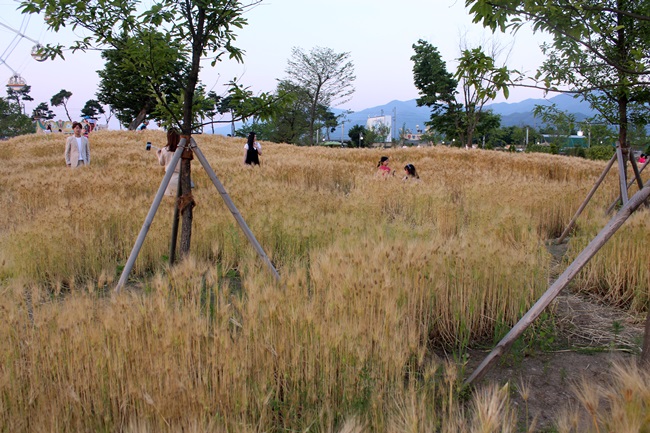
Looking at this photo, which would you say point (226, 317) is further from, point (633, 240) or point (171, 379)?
point (633, 240)

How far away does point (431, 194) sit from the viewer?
7.11 m

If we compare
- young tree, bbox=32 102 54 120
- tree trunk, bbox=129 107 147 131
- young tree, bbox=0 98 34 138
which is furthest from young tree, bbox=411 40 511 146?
young tree, bbox=32 102 54 120

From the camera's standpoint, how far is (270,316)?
2.50 metres

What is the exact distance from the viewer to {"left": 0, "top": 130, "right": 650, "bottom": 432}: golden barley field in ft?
6.73

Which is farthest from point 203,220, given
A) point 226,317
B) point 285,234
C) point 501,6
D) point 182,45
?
point 501,6

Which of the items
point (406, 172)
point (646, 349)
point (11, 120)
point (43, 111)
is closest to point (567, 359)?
point (646, 349)

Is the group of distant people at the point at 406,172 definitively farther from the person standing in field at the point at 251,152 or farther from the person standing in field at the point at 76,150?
the person standing in field at the point at 76,150

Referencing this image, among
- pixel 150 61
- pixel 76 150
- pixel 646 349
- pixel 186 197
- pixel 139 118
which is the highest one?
pixel 139 118

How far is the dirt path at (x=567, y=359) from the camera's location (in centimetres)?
252

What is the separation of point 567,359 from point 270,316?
6.54ft

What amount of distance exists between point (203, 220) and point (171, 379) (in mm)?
3452

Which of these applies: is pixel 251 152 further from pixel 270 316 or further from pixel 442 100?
pixel 442 100

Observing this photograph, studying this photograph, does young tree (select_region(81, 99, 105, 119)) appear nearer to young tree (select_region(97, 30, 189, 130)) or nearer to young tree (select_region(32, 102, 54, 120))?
young tree (select_region(32, 102, 54, 120))

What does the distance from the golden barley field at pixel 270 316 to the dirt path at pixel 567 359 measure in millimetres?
183
